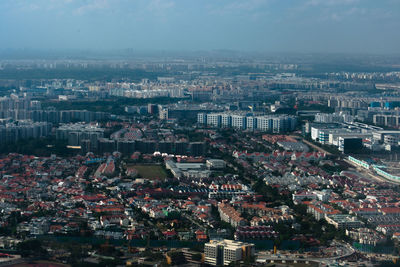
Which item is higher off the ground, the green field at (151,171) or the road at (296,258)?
the green field at (151,171)

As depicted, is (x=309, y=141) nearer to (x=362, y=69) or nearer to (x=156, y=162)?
(x=156, y=162)

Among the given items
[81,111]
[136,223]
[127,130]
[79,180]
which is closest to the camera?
[136,223]

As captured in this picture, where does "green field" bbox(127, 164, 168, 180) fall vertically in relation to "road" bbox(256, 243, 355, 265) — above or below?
above

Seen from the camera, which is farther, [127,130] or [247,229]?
[127,130]

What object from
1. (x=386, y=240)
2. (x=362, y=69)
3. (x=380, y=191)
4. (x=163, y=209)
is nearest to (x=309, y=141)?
(x=380, y=191)

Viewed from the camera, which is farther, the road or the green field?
the green field

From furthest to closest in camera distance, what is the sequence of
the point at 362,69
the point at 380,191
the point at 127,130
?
the point at 362,69
the point at 127,130
the point at 380,191

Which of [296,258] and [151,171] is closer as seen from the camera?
[296,258]

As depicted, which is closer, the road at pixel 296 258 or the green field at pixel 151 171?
the road at pixel 296 258
